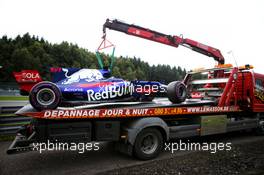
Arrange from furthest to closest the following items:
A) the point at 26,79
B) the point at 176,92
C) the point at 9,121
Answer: the point at 9,121 < the point at 176,92 < the point at 26,79

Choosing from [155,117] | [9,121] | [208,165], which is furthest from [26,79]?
[208,165]

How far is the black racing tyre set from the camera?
4266 millimetres

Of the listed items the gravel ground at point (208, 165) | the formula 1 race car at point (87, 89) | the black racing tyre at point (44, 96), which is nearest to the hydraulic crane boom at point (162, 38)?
the formula 1 race car at point (87, 89)

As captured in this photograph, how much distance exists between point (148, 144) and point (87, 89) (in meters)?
1.98

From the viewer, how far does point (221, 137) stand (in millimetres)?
7352

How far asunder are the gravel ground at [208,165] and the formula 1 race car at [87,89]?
182cm

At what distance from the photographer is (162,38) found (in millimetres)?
9352

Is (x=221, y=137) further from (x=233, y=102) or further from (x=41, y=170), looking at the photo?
(x=41, y=170)

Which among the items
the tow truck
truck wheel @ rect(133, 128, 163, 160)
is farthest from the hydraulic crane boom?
truck wheel @ rect(133, 128, 163, 160)

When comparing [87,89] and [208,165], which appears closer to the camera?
[208,165]

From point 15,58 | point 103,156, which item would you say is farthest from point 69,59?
point 103,156

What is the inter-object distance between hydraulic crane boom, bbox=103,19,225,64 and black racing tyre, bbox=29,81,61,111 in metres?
4.04

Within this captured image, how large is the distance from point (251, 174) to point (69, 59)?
177 feet

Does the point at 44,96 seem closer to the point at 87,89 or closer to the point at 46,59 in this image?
the point at 87,89
